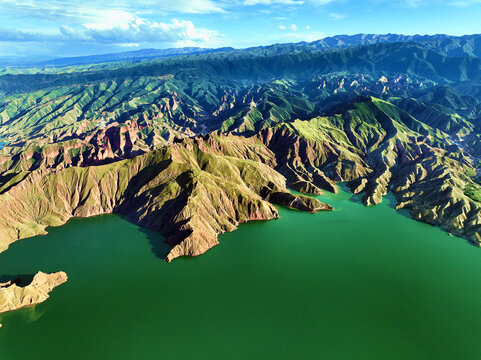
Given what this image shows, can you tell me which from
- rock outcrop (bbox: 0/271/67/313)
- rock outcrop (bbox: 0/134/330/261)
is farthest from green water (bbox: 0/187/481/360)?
rock outcrop (bbox: 0/134/330/261)

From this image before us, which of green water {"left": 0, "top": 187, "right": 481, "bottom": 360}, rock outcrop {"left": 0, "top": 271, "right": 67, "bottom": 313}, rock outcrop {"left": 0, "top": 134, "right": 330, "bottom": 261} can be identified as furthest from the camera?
rock outcrop {"left": 0, "top": 134, "right": 330, "bottom": 261}

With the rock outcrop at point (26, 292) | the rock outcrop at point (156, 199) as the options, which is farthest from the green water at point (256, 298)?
the rock outcrop at point (156, 199)

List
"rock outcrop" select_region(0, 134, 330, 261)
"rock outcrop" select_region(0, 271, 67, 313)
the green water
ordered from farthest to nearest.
A: "rock outcrop" select_region(0, 134, 330, 261), "rock outcrop" select_region(0, 271, 67, 313), the green water

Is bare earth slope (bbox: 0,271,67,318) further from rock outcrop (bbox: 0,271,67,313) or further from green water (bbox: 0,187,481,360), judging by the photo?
green water (bbox: 0,187,481,360)

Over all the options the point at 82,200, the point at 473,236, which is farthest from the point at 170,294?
A: the point at 473,236

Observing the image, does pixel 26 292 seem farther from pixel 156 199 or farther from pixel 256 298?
pixel 256 298

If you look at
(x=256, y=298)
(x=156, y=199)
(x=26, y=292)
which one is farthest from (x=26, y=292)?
(x=256, y=298)

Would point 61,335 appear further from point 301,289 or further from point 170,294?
point 301,289

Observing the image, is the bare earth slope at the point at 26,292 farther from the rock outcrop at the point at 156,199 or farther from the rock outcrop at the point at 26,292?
the rock outcrop at the point at 156,199
